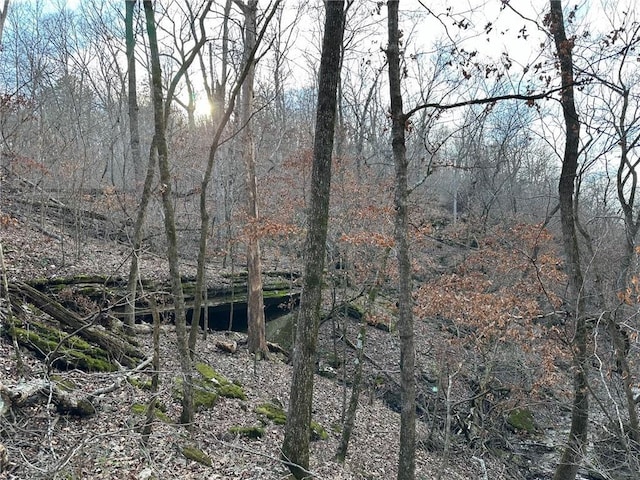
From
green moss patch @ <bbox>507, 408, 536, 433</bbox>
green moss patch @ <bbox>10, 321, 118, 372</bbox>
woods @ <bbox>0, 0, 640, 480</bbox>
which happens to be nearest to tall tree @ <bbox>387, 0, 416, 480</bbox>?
woods @ <bbox>0, 0, 640, 480</bbox>

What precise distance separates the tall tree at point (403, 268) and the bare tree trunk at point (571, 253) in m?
2.71

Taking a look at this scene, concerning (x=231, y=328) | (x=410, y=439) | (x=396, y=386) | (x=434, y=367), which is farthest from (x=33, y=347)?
(x=434, y=367)

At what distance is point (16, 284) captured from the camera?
7293mm

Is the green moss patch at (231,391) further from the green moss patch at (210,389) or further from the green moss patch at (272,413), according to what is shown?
the green moss patch at (272,413)

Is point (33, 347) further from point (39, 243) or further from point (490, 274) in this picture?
point (490, 274)

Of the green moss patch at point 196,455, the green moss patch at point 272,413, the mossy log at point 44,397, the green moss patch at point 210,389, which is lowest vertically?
the green moss patch at point 272,413

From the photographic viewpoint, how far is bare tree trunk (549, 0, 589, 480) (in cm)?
736

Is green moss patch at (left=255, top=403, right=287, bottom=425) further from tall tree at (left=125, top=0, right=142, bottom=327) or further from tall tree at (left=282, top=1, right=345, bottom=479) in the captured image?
tall tree at (left=125, top=0, right=142, bottom=327)

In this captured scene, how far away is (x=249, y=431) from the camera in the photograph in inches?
289

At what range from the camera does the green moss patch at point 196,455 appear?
18.4 ft

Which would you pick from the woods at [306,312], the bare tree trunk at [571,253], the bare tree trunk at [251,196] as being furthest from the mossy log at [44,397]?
the bare tree trunk at [571,253]

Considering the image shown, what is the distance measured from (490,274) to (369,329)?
453 cm

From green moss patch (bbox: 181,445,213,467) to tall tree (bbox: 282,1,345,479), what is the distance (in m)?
0.99

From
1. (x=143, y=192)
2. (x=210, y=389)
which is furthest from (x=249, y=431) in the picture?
(x=143, y=192)
